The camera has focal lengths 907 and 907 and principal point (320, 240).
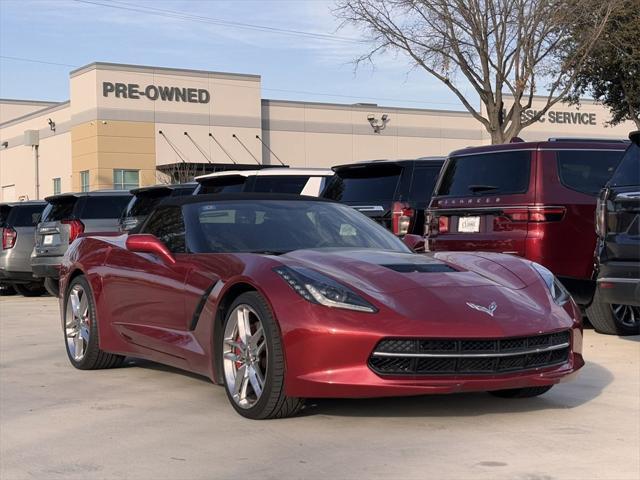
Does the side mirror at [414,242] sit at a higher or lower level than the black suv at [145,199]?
lower

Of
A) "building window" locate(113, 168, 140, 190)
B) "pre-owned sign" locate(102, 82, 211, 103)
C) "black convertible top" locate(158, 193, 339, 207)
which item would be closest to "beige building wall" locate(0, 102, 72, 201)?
"building window" locate(113, 168, 140, 190)

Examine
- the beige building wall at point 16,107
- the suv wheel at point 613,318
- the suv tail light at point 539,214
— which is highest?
the beige building wall at point 16,107

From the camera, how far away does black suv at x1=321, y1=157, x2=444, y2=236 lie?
11.0 metres

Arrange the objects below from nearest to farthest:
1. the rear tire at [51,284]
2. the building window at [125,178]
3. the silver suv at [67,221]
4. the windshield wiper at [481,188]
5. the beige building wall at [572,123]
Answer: the windshield wiper at [481,188] → the rear tire at [51,284] → the silver suv at [67,221] → the building window at [125,178] → the beige building wall at [572,123]

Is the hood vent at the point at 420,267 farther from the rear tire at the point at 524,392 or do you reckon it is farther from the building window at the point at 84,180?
the building window at the point at 84,180

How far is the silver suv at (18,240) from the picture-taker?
15.9 metres

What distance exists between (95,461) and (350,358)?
142cm

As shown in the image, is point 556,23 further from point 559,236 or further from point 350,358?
point 350,358

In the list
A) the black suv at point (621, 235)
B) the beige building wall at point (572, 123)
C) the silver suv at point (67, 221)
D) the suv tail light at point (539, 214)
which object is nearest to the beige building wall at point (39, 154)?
the beige building wall at point (572, 123)

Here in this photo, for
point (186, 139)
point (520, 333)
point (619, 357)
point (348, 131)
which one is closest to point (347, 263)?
point (520, 333)

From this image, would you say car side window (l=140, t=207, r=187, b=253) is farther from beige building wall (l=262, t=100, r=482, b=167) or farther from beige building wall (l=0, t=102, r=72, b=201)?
beige building wall (l=0, t=102, r=72, b=201)

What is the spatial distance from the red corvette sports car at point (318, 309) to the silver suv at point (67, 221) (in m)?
7.93

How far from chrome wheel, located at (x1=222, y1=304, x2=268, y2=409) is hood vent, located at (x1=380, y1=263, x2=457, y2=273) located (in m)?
0.89

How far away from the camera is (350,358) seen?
16.0ft
